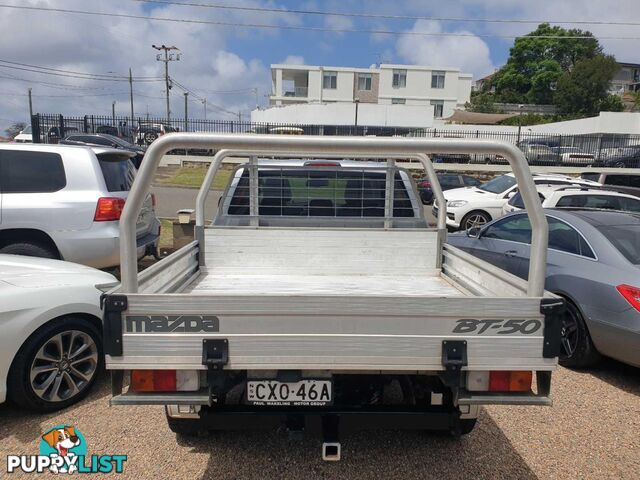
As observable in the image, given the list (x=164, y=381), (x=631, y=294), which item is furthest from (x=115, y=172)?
(x=631, y=294)

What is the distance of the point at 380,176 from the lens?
16.5ft

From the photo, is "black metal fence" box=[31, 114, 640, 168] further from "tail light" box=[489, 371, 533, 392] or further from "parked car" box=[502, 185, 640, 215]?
"tail light" box=[489, 371, 533, 392]

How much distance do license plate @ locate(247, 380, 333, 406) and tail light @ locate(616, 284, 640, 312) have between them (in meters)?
2.99

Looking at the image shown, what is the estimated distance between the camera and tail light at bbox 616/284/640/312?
3998mm

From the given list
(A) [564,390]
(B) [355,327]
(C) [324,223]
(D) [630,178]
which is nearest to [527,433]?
(A) [564,390]

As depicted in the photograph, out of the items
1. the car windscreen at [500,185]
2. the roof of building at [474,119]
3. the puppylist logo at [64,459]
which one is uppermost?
the roof of building at [474,119]

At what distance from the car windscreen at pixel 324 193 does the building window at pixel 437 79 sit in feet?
187

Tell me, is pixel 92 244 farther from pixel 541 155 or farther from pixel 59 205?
pixel 541 155

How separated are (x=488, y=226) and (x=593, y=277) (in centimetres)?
202

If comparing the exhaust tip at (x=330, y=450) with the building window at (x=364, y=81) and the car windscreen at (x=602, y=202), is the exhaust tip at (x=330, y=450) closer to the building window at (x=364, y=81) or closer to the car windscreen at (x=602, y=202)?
the car windscreen at (x=602, y=202)

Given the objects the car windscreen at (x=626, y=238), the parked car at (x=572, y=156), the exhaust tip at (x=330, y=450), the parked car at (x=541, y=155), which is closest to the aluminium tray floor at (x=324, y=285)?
the exhaust tip at (x=330, y=450)

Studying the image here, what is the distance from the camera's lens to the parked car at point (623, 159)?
28062 millimetres

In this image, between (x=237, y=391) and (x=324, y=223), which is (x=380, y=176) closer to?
(x=324, y=223)

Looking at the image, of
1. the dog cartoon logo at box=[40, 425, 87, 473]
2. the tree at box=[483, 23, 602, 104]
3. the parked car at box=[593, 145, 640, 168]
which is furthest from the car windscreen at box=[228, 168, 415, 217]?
the tree at box=[483, 23, 602, 104]
